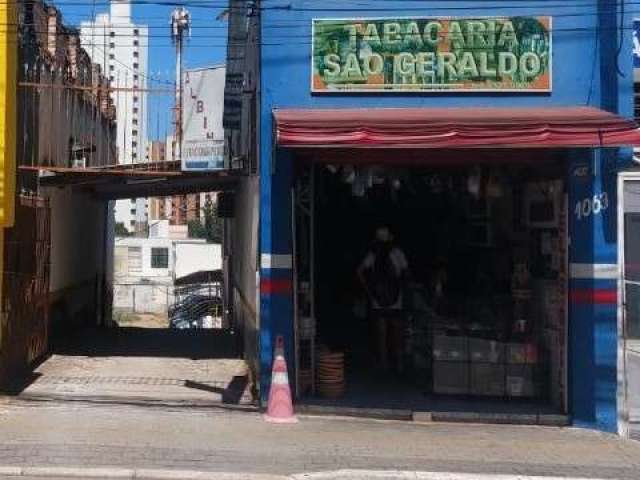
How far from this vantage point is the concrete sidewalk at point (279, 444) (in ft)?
25.1

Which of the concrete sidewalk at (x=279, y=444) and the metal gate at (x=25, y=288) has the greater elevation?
the metal gate at (x=25, y=288)

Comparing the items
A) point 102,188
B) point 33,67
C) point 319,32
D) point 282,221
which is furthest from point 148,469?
point 102,188

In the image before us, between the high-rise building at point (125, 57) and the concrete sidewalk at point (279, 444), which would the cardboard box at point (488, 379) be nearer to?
the concrete sidewalk at point (279, 444)

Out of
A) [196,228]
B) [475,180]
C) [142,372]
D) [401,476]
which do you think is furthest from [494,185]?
[196,228]

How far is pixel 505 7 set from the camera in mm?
10203

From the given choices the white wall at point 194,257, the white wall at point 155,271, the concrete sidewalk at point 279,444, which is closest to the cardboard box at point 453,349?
the concrete sidewalk at point 279,444

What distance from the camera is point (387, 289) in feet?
38.7

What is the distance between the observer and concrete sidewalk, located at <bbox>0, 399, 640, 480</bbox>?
764cm

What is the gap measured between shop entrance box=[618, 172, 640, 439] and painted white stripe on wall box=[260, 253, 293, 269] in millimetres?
3776

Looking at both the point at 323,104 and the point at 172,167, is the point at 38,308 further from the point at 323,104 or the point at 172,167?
the point at 323,104

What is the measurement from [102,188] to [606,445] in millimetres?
13072

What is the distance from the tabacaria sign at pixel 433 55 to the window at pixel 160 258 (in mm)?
63244

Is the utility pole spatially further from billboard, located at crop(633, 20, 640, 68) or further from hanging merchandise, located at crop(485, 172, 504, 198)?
billboard, located at crop(633, 20, 640, 68)

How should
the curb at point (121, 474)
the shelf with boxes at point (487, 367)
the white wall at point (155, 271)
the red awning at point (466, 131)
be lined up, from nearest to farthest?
the curb at point (121, 474) < the red awning at point (466, 131) < the shelf with boxes at point (487, 367) < the white wall at point (155, 271)
